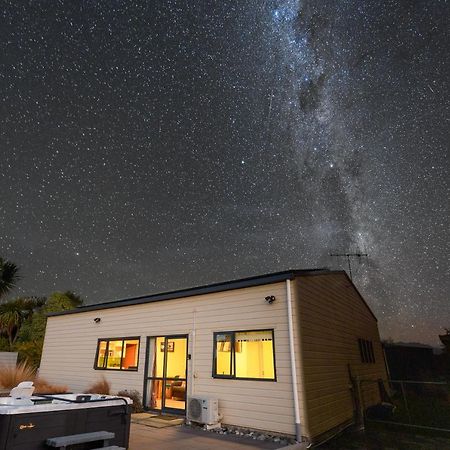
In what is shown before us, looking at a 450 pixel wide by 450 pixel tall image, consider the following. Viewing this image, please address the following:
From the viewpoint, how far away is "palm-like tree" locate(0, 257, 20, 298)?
22719 millimetres

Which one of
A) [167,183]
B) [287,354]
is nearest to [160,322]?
[287,354]

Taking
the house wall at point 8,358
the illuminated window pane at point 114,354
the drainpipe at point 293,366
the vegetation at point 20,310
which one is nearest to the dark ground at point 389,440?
the drainpipe at point 293,366

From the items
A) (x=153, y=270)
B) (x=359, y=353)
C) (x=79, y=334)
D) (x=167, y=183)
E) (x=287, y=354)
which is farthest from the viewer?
(x=153, y=270)

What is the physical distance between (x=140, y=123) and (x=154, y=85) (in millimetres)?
2094

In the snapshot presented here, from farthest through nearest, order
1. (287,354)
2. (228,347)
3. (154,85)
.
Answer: (154,85)
(228,347)
(287,354)

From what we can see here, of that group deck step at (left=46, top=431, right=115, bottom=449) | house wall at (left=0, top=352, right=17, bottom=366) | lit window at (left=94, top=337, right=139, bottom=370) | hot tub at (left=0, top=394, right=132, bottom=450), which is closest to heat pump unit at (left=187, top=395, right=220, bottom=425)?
lit window at (left=94, top=337, right=139, bottom=370)

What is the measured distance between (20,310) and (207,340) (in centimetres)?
2031

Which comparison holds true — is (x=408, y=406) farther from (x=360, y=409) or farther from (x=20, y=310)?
(x=20, y=310)

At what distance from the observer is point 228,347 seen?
870cm

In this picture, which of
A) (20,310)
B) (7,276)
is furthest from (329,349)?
(20,310)

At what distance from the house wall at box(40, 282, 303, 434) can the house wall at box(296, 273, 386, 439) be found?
0.49 meters

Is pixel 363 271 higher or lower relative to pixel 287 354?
higher

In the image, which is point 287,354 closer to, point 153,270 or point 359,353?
point 359,353

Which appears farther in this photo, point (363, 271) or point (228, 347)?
point (363, 271)
